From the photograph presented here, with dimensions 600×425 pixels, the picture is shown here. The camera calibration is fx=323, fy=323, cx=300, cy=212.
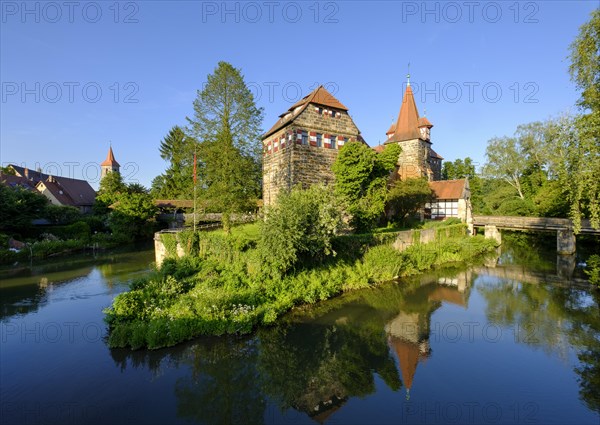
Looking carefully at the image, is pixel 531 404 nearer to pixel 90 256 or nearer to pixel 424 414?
pixel 424 414

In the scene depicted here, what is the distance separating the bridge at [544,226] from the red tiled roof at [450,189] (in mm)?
3494

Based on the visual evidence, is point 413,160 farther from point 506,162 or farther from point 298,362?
point 298,362

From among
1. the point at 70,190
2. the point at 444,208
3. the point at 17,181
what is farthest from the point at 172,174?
the point at 444,208

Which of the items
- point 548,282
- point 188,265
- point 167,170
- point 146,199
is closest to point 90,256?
point 146,199

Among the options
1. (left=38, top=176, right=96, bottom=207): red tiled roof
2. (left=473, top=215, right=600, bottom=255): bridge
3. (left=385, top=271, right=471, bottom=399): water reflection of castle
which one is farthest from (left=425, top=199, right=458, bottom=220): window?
(left=38, top=176, right=96, bottom=207): red tiled roof

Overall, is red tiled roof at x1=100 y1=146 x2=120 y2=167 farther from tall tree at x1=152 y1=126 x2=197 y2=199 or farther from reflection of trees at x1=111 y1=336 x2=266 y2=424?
reflection of trees at x1=111 y1=336 x2=266 y2=424

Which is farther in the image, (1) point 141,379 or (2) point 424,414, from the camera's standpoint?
(1) point 141,379

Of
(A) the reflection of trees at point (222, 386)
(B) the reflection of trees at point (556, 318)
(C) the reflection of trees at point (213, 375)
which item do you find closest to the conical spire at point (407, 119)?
(B) the reflection of trees at point (556, 318)

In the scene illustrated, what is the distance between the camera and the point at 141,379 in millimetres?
9562

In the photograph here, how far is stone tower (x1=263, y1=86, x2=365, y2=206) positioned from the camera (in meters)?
25.7

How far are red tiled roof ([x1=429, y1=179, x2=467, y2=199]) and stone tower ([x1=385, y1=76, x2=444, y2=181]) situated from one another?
2.38 metres

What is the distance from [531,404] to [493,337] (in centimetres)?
443

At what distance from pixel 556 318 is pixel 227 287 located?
14620 millimetres

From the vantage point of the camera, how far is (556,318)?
14.2m
